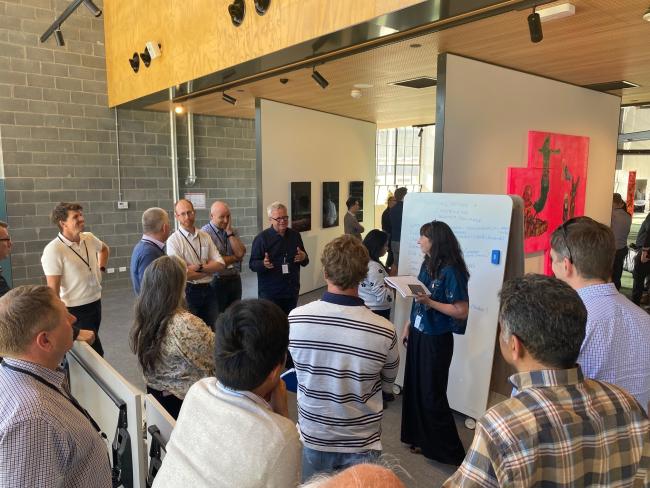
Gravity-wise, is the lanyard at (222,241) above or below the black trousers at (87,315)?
above

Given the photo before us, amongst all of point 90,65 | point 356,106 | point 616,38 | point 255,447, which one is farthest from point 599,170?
point 90,65

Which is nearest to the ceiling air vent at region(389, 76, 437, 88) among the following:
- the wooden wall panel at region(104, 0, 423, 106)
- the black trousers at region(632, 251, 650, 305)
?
the wooden wall panel at region(104, 0, 423, 106)

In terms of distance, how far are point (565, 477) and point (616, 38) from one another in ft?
11.6

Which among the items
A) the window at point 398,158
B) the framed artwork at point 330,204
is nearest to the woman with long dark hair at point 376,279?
the framed artwork at point 330,204

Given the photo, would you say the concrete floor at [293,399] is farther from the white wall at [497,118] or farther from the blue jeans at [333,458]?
the white wall at [497,118]

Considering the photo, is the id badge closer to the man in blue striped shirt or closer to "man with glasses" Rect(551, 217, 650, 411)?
the man in blue striped shirt

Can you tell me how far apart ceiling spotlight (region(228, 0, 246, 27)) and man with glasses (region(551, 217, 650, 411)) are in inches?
140

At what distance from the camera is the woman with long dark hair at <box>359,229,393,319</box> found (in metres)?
3.61

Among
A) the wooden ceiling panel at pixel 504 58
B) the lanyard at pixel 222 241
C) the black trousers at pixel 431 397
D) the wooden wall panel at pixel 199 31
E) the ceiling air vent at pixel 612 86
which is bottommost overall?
the black trousers at pixel 431 397

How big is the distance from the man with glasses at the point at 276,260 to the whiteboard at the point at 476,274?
1.27 meters

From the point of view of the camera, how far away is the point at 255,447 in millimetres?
979

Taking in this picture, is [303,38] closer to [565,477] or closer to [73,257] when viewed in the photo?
[73,257]

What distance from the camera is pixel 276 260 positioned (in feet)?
13.6

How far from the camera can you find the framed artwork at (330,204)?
24.1ft
